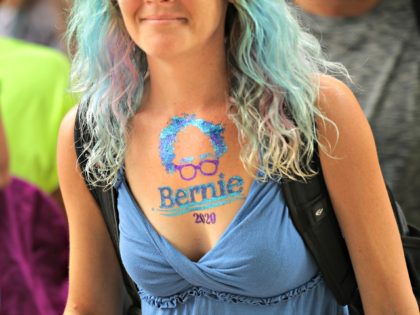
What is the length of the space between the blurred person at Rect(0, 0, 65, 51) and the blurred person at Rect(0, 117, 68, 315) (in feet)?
6.14

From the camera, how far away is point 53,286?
11.8ft

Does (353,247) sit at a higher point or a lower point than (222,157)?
lower

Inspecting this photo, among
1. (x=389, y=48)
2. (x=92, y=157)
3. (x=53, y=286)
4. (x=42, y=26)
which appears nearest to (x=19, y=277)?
(x=53, y=286)

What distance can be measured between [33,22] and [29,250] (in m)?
2.12

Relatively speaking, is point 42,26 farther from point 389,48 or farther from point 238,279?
point 238,279

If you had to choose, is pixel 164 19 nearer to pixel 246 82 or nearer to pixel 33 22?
pixel 246 82

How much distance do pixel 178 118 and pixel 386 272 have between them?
578 mm

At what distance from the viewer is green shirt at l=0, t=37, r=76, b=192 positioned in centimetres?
400

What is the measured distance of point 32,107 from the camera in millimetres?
4125

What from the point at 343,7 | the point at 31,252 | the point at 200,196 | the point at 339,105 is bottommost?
the point at 31,252

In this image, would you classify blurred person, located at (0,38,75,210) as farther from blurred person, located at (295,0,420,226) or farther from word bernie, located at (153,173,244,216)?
word bernie, located at (153,173,244,216)

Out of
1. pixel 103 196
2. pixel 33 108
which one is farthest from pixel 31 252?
pixel 103 196

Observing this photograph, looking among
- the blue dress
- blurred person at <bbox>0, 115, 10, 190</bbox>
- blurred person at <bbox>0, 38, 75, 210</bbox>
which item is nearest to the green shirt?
blurred person at <bbox>0, 38, 75, 210</bbox>

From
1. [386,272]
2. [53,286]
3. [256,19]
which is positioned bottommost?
[53,286]
